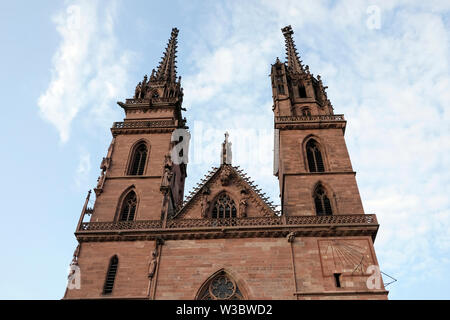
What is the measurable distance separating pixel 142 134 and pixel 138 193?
178 inches

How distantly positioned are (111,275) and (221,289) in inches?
180

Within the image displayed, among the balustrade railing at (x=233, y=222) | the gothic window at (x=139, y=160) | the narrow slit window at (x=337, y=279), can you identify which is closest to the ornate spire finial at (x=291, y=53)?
the gothic window at (x=139, y=160)

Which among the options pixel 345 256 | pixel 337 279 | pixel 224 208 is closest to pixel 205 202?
pixel 224 208

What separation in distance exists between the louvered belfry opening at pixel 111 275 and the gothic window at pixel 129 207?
2562mm

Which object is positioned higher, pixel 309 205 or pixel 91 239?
pixel 309 205

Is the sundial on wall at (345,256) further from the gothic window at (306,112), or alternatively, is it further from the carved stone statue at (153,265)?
the gothic window at (306,112)

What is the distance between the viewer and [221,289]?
17.0 m

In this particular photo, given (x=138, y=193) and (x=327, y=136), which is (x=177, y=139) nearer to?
(x=138, y=193)

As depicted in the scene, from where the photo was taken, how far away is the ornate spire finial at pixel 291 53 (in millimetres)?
31072

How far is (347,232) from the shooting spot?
59.8 feet

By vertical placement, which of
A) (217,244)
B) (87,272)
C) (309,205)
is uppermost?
(309,205)

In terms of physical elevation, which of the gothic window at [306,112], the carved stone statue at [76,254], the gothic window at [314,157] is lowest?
the carved stone statue at [76,254]

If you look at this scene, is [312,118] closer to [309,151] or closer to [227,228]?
[309,151]
